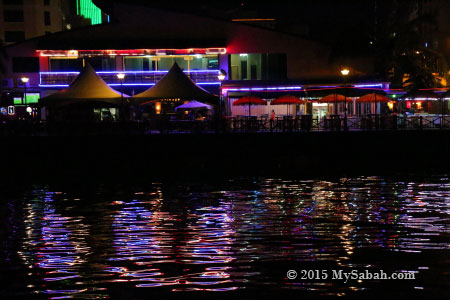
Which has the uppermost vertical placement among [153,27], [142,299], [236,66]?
[153,27]

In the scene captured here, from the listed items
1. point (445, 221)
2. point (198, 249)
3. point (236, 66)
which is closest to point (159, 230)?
point (198, 249)

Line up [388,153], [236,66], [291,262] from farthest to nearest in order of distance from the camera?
[236,66] < [388,153] < [291,262]

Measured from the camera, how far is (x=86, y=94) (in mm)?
34969

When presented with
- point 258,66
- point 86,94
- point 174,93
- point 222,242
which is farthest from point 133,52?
point 222,242

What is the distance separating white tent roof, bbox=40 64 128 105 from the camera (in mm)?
34500

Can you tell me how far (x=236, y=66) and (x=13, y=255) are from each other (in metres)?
37.8

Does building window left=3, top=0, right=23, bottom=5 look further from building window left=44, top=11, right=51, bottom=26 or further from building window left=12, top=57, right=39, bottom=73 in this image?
building window left=12, top=57, right=39, bottom=73

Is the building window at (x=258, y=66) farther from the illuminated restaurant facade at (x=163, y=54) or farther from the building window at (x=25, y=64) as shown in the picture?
the building window at (x=25, y=64)

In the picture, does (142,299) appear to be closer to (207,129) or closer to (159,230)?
(159,230)

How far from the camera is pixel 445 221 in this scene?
18.0 m

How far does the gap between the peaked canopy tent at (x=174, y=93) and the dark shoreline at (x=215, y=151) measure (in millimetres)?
2038

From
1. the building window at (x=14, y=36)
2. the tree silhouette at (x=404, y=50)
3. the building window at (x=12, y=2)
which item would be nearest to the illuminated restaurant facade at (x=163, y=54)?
the tree silhouette at (x=404, y=50)

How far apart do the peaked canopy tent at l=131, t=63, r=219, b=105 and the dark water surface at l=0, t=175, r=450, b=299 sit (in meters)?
10.2

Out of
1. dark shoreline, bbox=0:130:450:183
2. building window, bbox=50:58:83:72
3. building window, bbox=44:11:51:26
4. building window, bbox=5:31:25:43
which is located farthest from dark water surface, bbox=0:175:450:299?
building window, bbox=44:11:51:26
